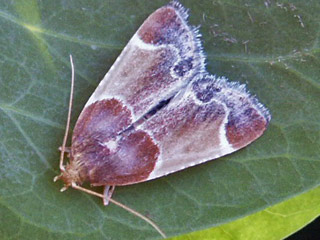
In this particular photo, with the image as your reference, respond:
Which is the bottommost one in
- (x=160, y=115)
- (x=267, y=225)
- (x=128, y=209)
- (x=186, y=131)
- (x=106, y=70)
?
(x=267, y=225)

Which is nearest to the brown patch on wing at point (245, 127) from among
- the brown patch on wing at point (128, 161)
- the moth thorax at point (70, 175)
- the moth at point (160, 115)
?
the moth at point (160, 115)

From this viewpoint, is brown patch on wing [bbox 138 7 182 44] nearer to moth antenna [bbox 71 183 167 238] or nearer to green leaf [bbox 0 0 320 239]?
green leaf [bbox 0 0 320 239]

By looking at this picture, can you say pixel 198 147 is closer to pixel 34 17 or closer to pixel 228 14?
pixel 228 14

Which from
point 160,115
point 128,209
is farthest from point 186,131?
point 128,209

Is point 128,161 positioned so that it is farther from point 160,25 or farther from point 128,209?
point 160,25

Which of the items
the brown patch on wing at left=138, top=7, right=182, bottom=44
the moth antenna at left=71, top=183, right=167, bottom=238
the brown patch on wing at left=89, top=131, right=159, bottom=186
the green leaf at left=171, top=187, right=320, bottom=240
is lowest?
the green leaf at left=171, top=187, right=320, bottom=240

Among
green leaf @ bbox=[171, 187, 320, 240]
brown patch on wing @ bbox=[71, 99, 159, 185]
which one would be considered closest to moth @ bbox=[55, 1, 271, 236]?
brown patch on wing @ bbox=[71, 99, 159, 185]

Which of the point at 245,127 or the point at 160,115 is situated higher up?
the point at 160,115
